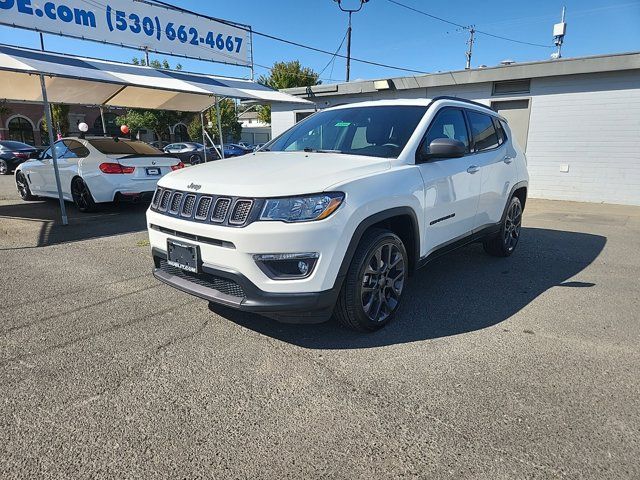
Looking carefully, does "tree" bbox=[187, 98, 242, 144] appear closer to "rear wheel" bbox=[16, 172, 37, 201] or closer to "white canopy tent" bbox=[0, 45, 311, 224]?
"white canopy tent" bbox=[0, 45, 311, 224]

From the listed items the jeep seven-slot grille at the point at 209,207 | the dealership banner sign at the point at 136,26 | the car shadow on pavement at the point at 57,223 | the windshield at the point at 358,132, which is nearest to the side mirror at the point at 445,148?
the windshield at the point at 358,132

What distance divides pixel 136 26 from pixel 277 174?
1114 centimetres

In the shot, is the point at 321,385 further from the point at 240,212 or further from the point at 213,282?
the point at 240,212

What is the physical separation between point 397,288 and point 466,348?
683 mm

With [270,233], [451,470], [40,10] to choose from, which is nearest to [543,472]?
[451,470]

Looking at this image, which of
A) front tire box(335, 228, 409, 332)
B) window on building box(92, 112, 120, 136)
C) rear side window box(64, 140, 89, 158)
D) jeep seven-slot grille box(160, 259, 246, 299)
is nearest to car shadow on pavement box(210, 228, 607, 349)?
front tire box(335, 228, 409, 332)

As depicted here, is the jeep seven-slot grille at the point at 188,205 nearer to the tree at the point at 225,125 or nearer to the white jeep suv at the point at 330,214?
the white jeep suv at the point at 330,214

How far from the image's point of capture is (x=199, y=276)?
3.04m

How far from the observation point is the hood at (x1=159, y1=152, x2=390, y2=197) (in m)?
2.77

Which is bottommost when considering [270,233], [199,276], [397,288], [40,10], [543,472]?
[543,472]

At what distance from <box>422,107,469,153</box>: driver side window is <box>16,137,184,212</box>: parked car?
580 cm

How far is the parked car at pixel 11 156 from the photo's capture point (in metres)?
18.7

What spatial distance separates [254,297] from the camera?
2.78m

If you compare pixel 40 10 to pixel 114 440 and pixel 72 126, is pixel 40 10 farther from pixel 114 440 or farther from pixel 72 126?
pixel 72 126
